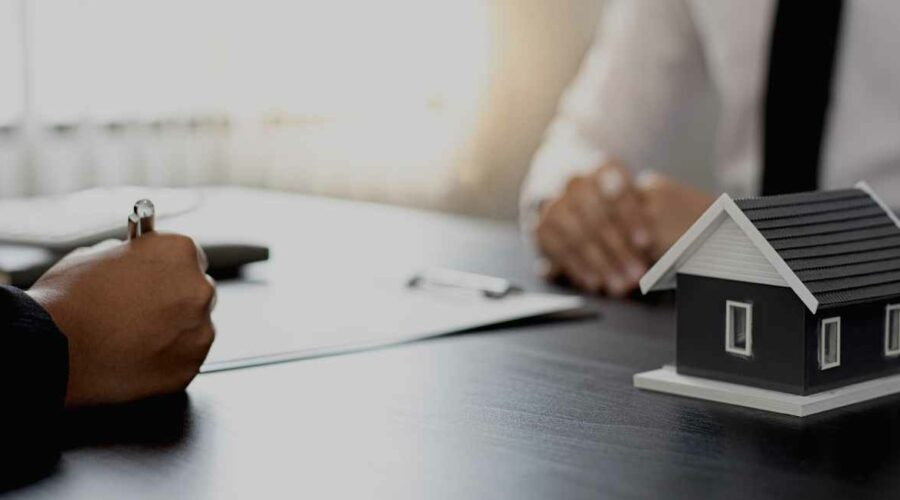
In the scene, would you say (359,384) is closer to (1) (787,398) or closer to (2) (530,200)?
(1) (787,398)

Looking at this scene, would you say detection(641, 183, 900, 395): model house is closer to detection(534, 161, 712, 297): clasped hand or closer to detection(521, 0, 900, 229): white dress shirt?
detection(534, 161, 712, 297): clasped hand

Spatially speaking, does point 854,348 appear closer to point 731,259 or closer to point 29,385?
point 731,259

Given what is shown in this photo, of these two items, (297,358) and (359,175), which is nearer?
(297,358)

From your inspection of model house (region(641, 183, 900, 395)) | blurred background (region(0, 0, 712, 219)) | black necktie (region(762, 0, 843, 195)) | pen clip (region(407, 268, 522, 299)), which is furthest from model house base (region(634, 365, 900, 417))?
blurred background (region(0, 0, 712, 219))

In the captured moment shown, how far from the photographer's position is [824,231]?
68 cm

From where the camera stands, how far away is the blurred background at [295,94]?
246cm

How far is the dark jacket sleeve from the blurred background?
6.36 ft

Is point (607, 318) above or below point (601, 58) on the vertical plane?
below

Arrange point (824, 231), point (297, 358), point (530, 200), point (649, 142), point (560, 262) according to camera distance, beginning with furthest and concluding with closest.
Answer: point (649, 142) → point (530, 200) → point (560, 262) → point (297, 358) → point (824, 231)

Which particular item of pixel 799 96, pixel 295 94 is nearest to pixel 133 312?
pixel 799 96

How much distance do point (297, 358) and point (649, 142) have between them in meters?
1.09

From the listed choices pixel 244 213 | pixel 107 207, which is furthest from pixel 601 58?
pixel 107 207

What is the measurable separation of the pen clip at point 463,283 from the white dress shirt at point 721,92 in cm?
43

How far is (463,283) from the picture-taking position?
1.05 metres
